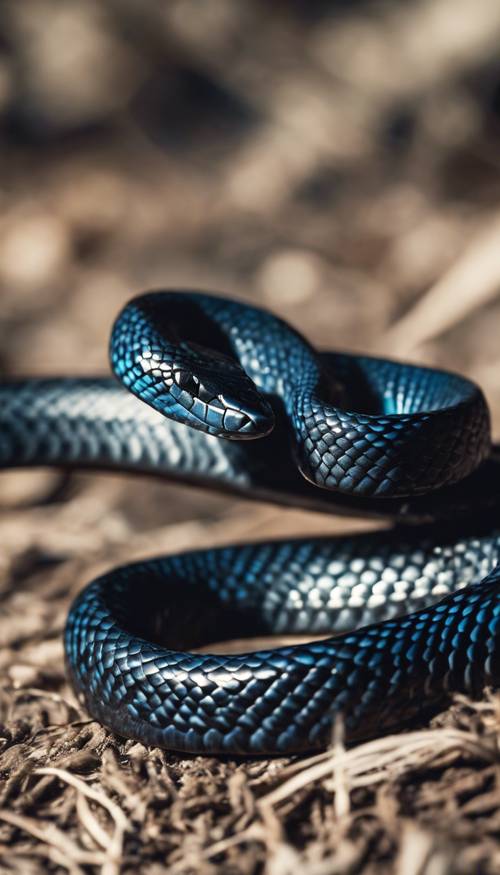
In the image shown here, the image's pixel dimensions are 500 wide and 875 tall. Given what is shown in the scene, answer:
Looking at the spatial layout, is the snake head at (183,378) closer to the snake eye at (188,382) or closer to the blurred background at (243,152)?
the snake eye at (188,382)

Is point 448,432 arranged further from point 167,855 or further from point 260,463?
point 167,855

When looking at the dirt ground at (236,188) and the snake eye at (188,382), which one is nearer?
the snake eye at (188,382)

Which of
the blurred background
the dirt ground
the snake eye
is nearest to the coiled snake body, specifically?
the snake eye

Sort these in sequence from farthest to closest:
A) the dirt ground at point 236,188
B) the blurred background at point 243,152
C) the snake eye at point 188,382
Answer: the blurred background at point 243,152, the dirt ground at point 236,188, the snake eye at point 188,382

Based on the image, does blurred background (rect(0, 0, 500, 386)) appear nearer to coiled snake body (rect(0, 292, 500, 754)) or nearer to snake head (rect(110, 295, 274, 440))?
coiled snake body (rect(0, 292, 500, 754))

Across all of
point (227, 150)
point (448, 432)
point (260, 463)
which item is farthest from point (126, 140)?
point (448, 432)

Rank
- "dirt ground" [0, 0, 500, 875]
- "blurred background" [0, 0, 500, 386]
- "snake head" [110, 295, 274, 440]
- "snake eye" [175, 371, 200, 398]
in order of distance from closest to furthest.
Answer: "snake head" [110, 295, 274, 440] → "snake eye" [175, 371, 200, 398] → "dirt ground" [0, 0, 500, 875] → "blurred background" [0, 0, 500, 386]

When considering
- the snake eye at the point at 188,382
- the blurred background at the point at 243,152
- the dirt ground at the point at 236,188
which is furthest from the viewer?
the blurred background at the point at 243,152

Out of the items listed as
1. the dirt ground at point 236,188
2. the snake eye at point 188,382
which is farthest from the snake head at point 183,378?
the dirt ground at point 236,188
